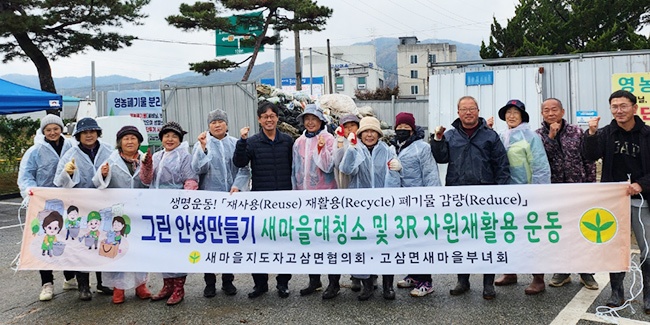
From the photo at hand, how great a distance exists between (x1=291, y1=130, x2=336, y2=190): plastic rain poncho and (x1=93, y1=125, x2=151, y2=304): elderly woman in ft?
4.40

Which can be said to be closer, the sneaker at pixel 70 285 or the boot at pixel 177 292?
the boot at pixel 177 292

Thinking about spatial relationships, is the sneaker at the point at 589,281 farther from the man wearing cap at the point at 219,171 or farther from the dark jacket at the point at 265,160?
the man wearing cap at the point at 219,171

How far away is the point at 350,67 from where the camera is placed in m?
74.4

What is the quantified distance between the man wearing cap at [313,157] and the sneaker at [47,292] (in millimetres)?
2196

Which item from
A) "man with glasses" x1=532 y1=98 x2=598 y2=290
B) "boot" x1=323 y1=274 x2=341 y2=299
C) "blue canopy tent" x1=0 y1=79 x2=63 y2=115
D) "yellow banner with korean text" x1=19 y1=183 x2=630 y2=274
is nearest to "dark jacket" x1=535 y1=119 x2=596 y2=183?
"man with glasses" x1=532 y1=98 x2=598 y2=290

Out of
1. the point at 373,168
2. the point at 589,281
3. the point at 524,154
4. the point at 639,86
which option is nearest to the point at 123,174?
the point at 373,168

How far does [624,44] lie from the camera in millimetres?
20641

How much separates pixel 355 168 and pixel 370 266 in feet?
2.55

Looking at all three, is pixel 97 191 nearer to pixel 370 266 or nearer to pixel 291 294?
pixel 291 294

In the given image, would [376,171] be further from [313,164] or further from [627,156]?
[627,156]

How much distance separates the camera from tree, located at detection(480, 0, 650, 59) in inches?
849

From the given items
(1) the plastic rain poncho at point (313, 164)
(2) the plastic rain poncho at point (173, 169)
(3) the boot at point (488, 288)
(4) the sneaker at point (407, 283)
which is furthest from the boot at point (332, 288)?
(2) the plastic rain poncho at point (173, 169)

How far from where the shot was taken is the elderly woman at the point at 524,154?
14.0 ft

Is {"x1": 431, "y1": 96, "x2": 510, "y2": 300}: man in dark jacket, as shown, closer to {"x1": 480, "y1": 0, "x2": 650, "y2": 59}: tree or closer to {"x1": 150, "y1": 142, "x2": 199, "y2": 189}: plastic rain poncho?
{"x1": 150, "y1": 142, "x2": 199, "y2": 189}: plastic rain poncho
